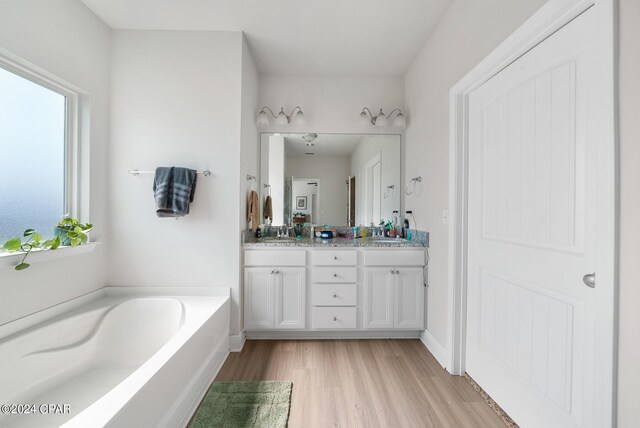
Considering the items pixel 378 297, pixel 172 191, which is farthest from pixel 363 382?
pixel 172 191

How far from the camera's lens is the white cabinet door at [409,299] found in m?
2.45

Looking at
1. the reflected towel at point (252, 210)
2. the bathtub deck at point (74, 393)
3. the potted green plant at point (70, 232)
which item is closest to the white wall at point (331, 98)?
the reflected towel at point (252, 210)

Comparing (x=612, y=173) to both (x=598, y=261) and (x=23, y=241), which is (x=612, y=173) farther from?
(x=23, y=241)

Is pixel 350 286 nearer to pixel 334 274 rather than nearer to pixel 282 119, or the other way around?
pixel 334 274

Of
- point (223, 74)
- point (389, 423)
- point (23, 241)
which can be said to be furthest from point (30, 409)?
point (223, 74)

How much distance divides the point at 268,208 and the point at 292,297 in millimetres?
973

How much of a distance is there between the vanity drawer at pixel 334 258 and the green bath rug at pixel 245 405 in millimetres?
937

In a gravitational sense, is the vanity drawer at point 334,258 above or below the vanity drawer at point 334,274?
above

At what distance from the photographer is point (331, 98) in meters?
2.94

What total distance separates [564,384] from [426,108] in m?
2.01

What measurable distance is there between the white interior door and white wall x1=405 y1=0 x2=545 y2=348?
22 centimetres

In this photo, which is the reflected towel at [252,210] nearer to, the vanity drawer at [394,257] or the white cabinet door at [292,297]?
the white cabinet door at [292,297]

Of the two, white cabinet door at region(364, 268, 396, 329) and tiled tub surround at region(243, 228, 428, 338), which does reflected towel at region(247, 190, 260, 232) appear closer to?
tiled tub surround at region(243, 228, 428, 338)

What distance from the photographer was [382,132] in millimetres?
2967
